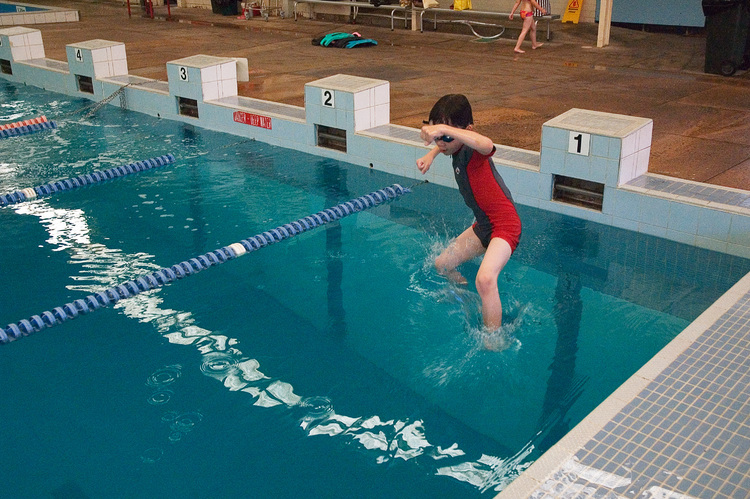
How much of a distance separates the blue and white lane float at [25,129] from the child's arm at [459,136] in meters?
6.88

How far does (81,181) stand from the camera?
7.04 metres

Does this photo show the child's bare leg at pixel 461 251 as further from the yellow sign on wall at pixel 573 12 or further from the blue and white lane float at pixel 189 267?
the yellow sign on wall at pixel 573 12

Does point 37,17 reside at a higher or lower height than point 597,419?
higher

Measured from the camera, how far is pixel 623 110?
25.5 ft

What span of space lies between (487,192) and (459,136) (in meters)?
0.51

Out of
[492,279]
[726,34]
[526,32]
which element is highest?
[726,34]

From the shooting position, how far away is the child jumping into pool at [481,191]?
3.75 meters

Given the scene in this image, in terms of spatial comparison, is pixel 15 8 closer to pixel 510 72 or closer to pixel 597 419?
pixel 510 72

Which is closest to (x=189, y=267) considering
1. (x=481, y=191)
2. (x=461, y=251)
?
(x=461, y=251)

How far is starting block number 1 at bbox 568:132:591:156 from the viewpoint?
5.67m

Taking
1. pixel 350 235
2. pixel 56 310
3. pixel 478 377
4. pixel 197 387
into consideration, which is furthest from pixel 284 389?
pixel 350 235

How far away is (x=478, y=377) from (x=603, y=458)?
1.22m

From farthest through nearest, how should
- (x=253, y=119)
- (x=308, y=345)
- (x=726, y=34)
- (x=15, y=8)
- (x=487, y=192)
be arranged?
1. (x=15, y=8)
2. (x=726, y=34)
3. (x=253, y=119)
4. (x=308, y=345)
5. (x=487, y=192)

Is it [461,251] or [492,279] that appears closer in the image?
[492,279]
